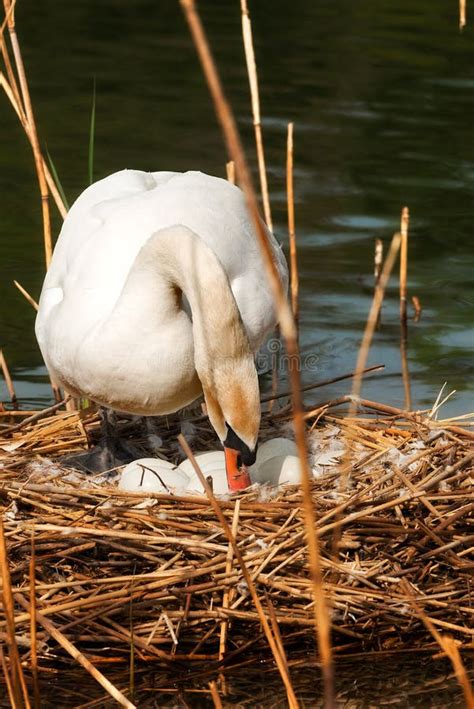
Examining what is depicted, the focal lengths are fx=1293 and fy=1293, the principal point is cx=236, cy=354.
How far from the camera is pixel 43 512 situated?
4.42 meters

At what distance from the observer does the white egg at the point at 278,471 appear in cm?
479

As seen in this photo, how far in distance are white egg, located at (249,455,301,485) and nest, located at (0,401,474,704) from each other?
22cm

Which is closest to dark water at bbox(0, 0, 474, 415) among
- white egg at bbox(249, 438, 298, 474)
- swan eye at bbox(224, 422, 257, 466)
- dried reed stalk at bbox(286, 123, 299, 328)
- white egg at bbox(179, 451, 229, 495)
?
dried reed stalk at bbox(286, 123, 299, 328)

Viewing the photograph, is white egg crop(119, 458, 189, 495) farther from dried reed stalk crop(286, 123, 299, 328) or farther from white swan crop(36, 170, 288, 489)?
dried reed stalk crop(286, 123, 299, 328)

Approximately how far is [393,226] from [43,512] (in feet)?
17.0

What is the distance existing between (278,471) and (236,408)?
62 cm

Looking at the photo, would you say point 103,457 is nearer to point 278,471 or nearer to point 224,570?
point 278,471

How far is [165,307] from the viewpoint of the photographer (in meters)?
4.57

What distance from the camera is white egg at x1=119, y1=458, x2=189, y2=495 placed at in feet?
15.2

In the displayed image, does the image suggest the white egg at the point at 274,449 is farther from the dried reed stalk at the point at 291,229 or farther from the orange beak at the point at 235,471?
the dried reed stalk at the point at 291,229

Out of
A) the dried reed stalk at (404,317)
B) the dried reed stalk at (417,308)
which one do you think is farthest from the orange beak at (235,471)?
the dried reed stalk at (417,308)

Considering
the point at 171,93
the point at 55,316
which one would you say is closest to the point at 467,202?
the point at 171,93

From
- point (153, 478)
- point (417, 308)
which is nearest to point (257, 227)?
point (153, 478)

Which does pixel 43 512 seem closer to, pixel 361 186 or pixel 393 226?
pixel 393 226
